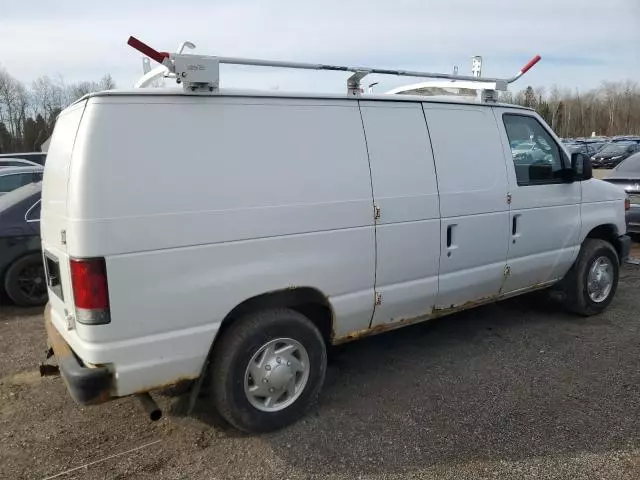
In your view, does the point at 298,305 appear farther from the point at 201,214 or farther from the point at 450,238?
the point at 450,238

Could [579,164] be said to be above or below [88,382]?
above

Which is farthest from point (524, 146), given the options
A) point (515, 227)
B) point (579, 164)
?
point (515, 227)

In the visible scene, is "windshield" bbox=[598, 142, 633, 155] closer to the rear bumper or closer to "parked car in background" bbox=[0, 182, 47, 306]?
"parked car in background" bbox=[0, 182, 47, 306]

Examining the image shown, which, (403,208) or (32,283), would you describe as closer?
(403,208)

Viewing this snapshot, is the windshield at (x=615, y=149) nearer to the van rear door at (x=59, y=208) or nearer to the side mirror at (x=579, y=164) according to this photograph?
the side mirror at (x=579, y=164)

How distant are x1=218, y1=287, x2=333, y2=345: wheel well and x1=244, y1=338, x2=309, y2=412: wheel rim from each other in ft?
0.80

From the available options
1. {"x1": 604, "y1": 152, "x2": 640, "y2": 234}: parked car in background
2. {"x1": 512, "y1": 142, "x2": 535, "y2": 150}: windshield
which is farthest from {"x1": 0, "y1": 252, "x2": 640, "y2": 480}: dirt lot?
{"x1": 604, "y1": 152, "x2": 640, "y2": 234}: parked car in background

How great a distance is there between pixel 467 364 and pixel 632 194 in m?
6.22

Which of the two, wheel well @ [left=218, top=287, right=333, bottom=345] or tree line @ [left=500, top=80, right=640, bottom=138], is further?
tree line @ [left=500, top=80, right=640, bottom=138]

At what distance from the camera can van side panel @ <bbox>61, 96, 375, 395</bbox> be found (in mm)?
2863

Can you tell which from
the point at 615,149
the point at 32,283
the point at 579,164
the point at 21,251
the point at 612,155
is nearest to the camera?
the point at 579,164

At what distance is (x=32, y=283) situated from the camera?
20.8 ft

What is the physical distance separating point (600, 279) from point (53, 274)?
5.20 meters

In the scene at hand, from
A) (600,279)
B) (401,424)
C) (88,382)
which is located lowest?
(401,424)
